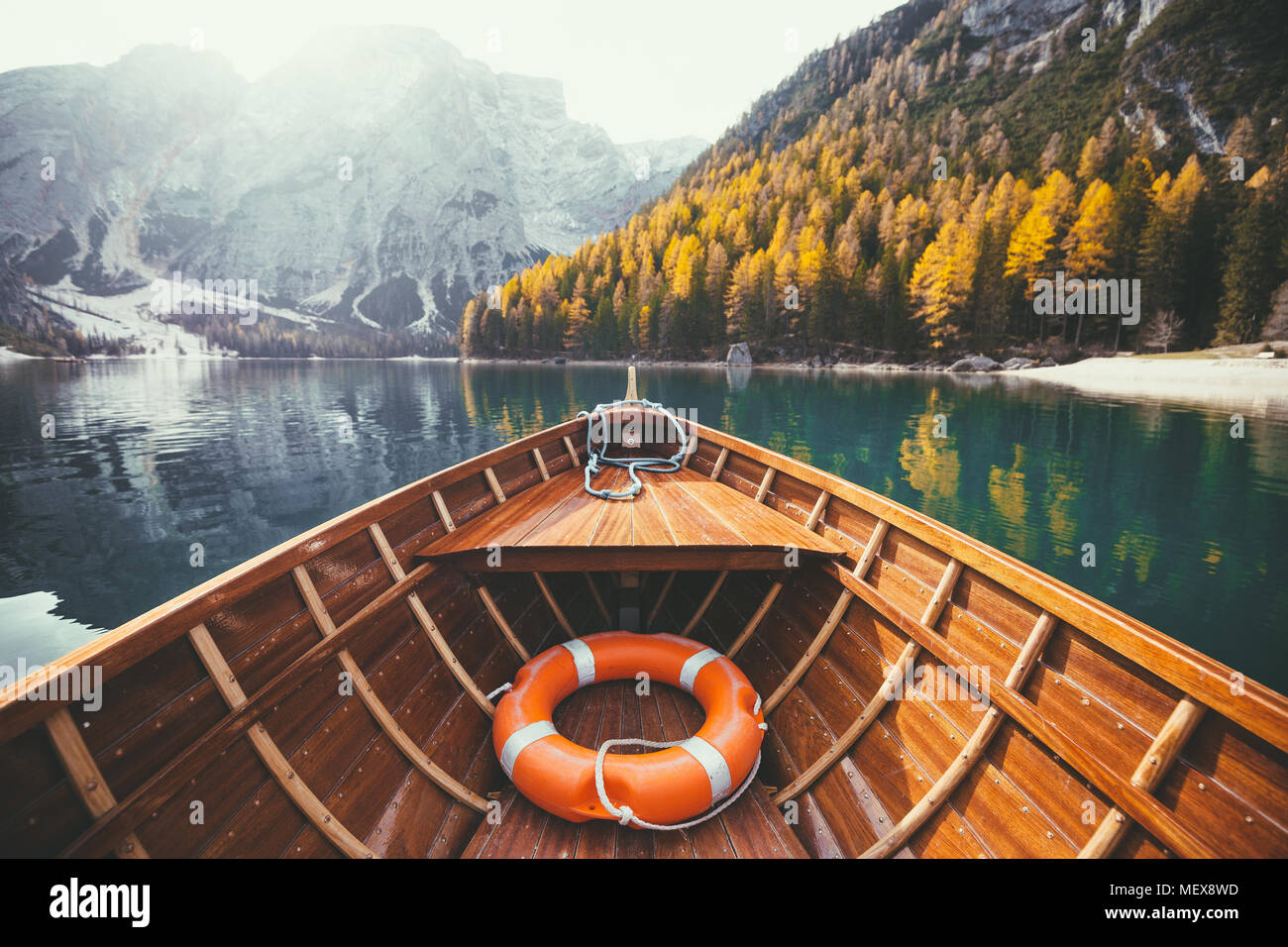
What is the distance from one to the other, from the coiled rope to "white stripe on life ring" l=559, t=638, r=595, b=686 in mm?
1557

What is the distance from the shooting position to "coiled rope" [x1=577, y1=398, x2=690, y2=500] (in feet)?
17.2

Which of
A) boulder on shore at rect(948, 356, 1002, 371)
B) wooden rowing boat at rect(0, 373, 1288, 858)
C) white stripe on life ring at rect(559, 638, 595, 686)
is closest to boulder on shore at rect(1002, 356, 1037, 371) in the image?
boulder on shore at rect(948, 356, 1002, 371)

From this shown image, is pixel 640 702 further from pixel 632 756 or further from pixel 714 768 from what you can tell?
pixel 714 768

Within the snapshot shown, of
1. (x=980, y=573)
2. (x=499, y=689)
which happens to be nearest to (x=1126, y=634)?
(x=980, y=573)

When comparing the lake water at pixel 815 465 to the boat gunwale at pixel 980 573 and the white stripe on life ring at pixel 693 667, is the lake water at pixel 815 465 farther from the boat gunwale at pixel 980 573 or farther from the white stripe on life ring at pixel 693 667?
the white stripe on life ring at pixel 693 667

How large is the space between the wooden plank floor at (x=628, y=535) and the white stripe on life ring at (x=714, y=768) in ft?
4.02

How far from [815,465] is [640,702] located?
13478 millimetres

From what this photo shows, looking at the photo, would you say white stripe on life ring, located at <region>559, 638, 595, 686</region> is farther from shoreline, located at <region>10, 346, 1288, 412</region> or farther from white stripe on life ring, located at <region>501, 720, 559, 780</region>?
shoreline, located at <region>10, 346, 1288, 412</region>

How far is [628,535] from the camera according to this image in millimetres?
4020

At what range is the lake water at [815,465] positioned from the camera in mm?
7707

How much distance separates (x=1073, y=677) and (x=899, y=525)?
140 cm
